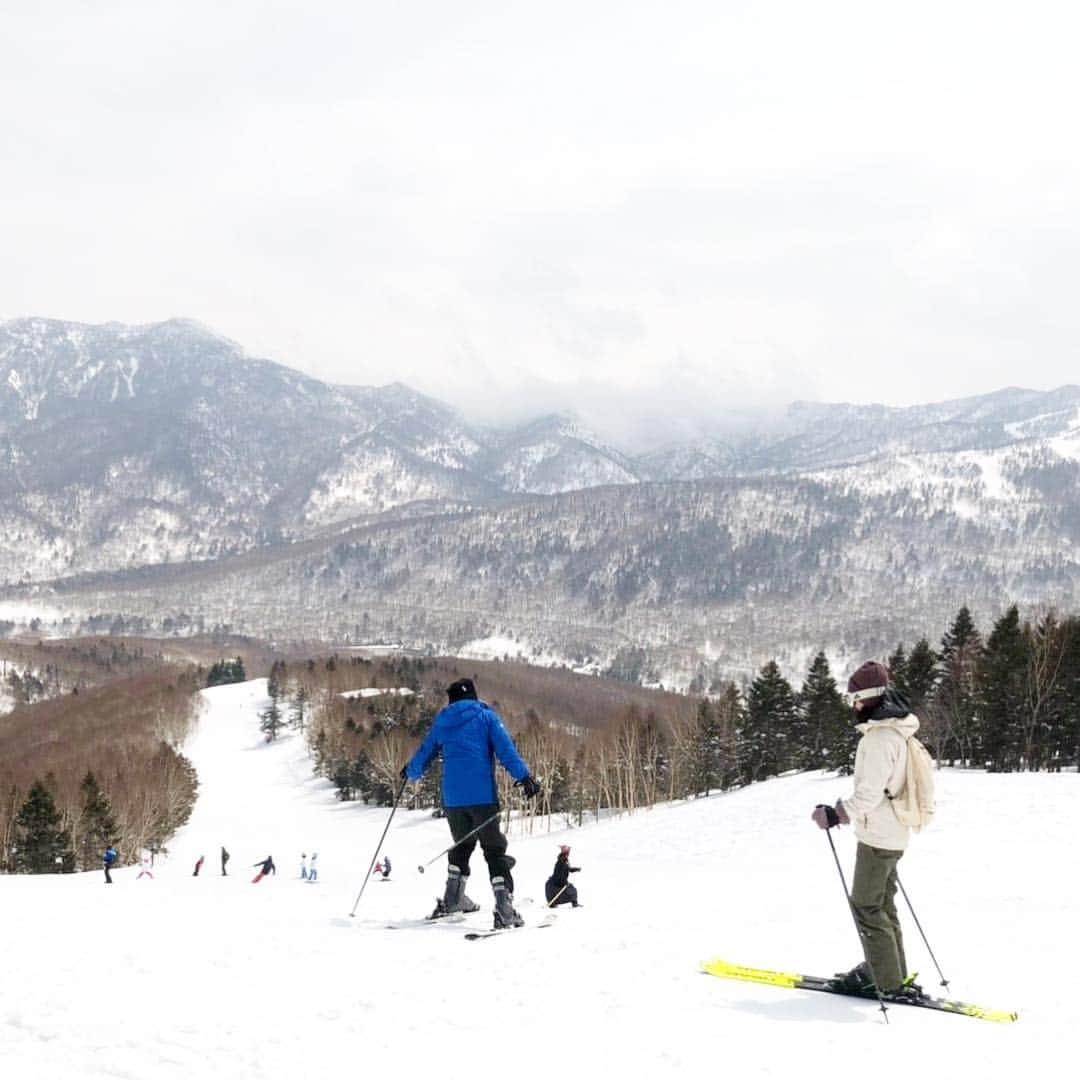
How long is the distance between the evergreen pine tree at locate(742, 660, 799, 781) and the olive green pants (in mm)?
68046

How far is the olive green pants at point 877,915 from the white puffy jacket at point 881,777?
132mm

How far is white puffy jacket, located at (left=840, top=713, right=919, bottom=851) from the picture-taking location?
23.5ft

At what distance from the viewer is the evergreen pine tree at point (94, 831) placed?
198ft

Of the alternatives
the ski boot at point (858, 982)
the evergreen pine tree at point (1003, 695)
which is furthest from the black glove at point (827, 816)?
the evergreen pine tree at point (1003, 695)

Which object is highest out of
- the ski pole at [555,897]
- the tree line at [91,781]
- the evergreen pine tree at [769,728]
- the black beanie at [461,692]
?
the black beanie at [461,692]

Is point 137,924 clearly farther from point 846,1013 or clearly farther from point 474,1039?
point 846,1013

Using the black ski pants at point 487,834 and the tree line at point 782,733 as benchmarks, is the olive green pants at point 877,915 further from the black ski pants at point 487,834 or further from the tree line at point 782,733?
the tree line at point 782,733

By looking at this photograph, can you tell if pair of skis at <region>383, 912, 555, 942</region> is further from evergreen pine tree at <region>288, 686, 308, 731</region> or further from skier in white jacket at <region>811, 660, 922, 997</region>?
evergreen pine tree at <region>288, 686, 308, 731</region>

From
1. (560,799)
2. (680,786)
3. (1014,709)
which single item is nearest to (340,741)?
(560,799)

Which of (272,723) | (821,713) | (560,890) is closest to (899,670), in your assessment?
(821,713)

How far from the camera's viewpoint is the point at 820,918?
39.8 feet

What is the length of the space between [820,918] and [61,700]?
562 ft

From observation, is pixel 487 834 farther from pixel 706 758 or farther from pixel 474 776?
pixel 706 758

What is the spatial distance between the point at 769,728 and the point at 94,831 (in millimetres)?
50457
